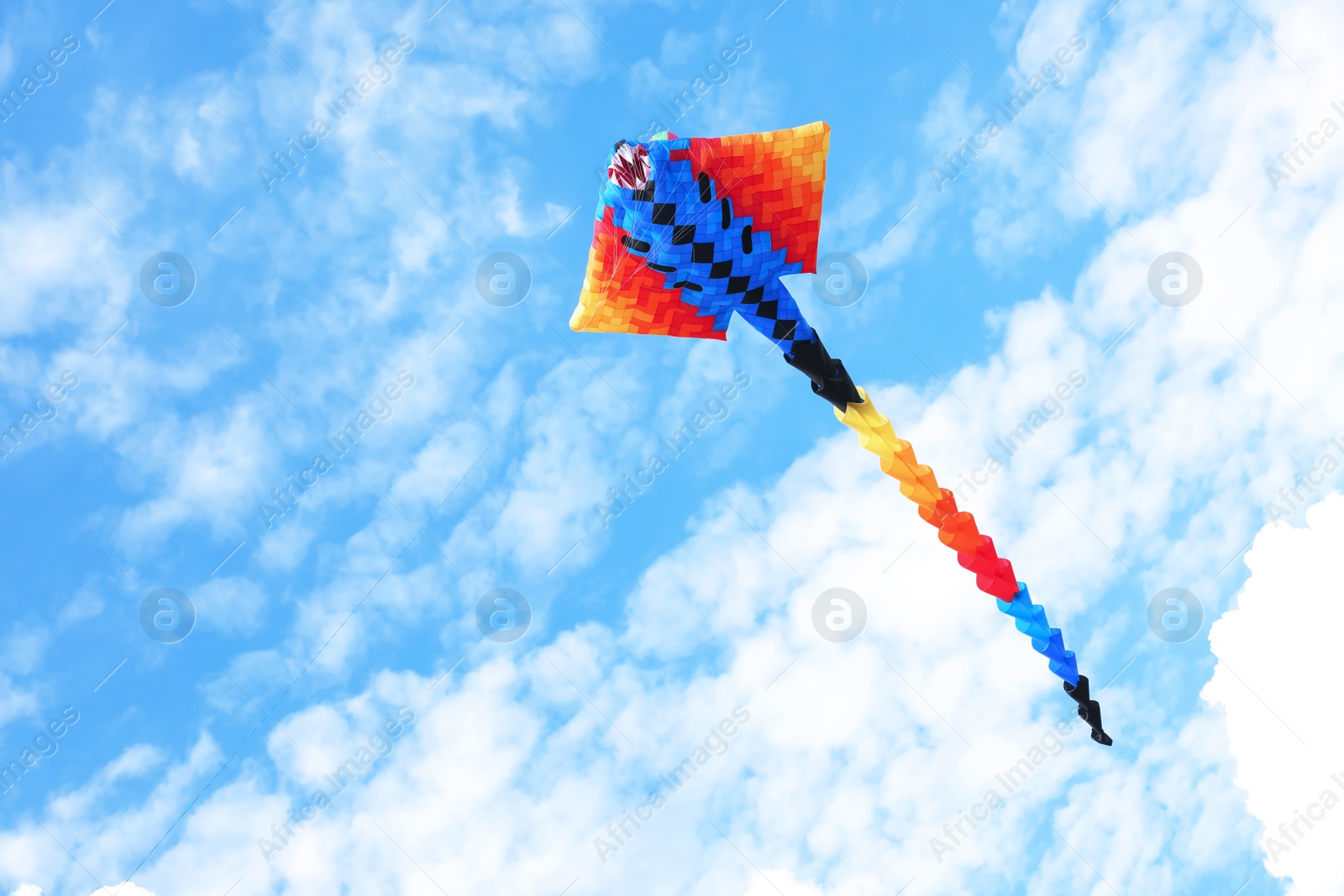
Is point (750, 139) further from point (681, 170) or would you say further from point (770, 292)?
point (770, 292)

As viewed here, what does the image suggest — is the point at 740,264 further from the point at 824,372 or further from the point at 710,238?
the point at 824,372

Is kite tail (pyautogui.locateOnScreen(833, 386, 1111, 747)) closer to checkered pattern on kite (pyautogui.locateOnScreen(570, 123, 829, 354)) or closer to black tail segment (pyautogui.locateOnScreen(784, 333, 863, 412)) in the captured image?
black tail segment (pyautogui.locateOnScreen(784, 333, 863, 412))

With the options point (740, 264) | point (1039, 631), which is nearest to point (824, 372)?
point (740, 264)

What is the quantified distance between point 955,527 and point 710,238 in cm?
443

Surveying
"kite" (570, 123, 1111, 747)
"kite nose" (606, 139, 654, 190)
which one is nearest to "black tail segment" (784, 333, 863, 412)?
"kite" (570, 123, 1111, 747)

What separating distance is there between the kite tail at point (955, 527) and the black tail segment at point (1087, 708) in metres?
0.15

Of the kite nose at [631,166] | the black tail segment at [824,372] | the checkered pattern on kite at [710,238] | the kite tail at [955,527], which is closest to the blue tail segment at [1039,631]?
the kite tail at [955,527]

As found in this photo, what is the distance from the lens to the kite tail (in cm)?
1008

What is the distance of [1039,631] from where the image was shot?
34.1 feet

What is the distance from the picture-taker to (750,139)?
8.77 m

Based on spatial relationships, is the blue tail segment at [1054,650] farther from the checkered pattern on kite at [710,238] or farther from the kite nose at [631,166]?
the kite nose at [631,166]

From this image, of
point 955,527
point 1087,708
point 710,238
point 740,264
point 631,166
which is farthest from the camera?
point 1087,708

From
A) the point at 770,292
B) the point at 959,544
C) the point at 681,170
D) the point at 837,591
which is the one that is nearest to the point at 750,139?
the point at 681,170

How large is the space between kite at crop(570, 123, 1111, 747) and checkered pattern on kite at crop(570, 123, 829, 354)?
0.01 metres
